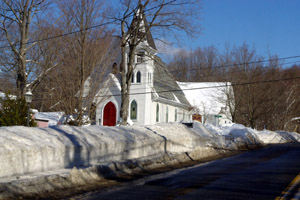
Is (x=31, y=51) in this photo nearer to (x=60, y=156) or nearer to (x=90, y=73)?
(x=90, y=73)

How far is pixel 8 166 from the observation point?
9.77 metres

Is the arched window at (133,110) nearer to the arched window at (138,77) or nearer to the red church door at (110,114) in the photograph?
the red church door at (110,114)

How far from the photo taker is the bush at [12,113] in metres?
20.2

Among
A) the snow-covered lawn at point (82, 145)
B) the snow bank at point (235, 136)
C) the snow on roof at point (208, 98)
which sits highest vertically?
the snow on roof at point (208, 98)

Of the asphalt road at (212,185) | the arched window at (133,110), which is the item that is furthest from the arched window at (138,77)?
the asphalt road at (212,185)

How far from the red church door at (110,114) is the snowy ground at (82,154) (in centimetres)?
1771

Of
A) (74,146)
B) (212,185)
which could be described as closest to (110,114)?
(74,146)

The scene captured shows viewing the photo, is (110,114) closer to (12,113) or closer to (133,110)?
(133,110)

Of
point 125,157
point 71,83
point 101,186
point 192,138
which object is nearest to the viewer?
point 101,186

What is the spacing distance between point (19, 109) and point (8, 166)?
39.2 ft

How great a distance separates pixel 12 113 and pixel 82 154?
31.4ft

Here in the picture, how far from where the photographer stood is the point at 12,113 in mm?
20516

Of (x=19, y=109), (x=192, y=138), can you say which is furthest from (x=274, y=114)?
(x=19, y=109)

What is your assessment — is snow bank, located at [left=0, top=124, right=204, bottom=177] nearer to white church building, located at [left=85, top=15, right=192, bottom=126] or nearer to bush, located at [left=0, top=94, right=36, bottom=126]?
bush, located at [left=0, top=94, right=36, bottom=126]
